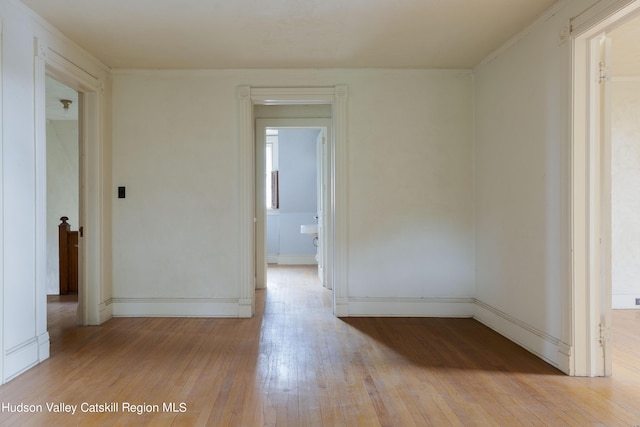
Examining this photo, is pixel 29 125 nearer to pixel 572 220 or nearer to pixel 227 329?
pixel 227 329

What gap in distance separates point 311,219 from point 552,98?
591 cm

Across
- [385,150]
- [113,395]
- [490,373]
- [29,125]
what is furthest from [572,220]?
[29,125]

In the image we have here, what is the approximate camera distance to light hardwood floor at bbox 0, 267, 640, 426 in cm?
220

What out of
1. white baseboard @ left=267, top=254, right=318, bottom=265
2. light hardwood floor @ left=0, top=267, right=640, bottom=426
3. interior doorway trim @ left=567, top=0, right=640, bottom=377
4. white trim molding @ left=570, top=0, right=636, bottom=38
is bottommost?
light hardwood floor @ left=0, top=267, right=640, bottom=426

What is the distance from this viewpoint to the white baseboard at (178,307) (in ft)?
13.8

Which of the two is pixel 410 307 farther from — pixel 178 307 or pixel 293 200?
pixel 293 200

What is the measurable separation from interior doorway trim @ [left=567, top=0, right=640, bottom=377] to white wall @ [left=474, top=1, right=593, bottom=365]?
0.07 m

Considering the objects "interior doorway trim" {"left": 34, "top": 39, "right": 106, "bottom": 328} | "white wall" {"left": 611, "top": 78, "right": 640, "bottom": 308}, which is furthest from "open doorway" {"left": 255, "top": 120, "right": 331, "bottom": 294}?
"white wall" {"left": 611, "top": 78, "right": 640, "bottom": 308}

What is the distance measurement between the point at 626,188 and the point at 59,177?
7328 millimetres

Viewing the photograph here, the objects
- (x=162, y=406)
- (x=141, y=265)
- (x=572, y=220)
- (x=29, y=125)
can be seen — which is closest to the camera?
(x=162, y=406)

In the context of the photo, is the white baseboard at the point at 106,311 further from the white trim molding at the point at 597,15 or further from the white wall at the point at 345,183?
the white trim molding at the point at 597,15

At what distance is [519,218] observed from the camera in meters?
3.36

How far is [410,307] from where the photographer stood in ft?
13.9

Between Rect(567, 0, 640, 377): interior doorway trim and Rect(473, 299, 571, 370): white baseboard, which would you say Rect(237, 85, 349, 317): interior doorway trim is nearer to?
Rect(473, 299, 571, 370): white baseboard
